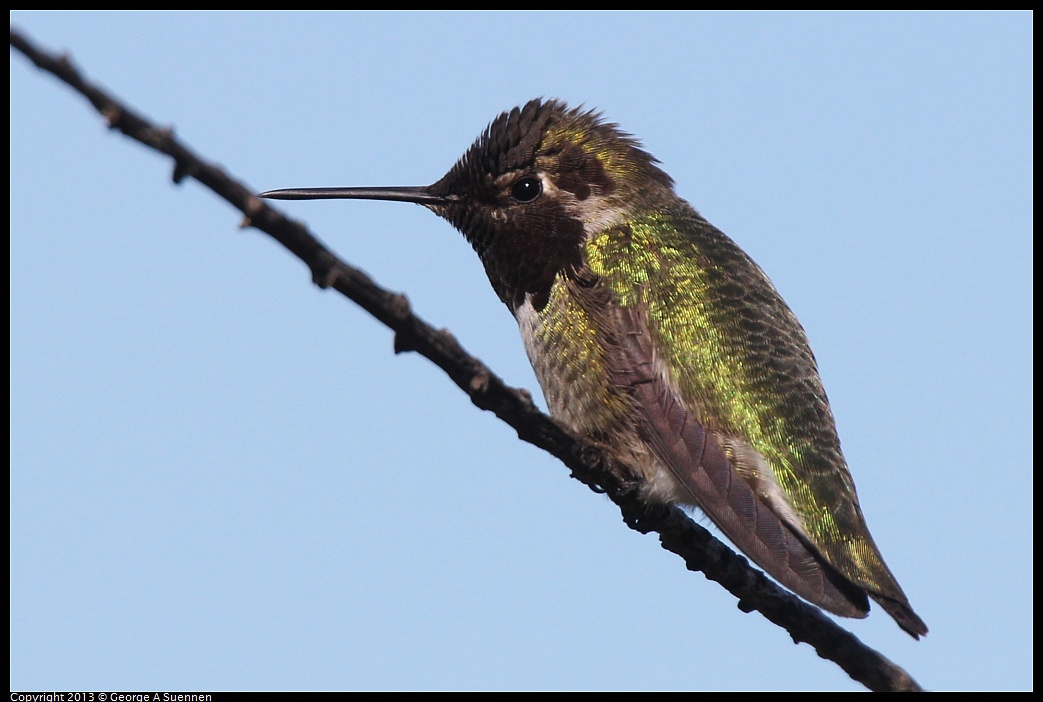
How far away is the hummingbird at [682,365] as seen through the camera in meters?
5.04

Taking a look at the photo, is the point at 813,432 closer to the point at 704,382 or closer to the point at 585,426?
the point at 704,382

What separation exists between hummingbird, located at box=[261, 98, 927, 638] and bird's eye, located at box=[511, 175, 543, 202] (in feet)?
0.05

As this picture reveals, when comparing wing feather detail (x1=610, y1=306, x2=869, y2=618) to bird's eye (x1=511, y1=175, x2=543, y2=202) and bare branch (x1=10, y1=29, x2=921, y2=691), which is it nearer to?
bare branch (x1=10, y1=29, x2=921, y2=691)

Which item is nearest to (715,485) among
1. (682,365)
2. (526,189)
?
(682,365)

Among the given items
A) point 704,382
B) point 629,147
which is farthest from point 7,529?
point 629,147

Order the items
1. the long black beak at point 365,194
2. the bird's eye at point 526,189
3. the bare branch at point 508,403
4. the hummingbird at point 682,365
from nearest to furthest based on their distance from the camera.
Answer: the bare branch at point 508,403 < the hummingbird at point 682,365 < the long black beak at point 365,194 < the bird's eye at point 526,189

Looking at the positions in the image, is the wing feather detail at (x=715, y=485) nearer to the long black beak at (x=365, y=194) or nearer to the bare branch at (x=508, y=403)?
the bare branch at (x=508, y=403)

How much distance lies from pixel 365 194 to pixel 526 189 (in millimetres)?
942

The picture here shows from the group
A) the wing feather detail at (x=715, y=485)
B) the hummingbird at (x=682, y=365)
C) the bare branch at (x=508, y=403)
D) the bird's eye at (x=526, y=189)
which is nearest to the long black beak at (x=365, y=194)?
the hummingbird at (x=682, y=365)

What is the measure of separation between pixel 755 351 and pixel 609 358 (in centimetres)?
76

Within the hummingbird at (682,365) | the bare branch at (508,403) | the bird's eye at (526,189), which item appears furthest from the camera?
the bird's eye at (526,189)

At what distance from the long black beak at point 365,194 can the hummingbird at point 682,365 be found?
0.05 feet

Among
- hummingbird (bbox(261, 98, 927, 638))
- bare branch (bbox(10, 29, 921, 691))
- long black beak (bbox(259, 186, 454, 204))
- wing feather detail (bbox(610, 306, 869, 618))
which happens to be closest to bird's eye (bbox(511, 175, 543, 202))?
hummingbird (bbox(261, 98, 927, 638))

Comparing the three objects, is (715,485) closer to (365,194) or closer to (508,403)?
(508,403)
